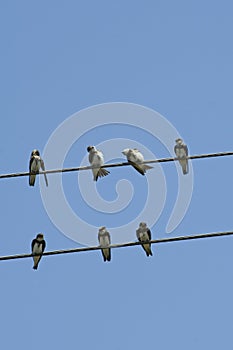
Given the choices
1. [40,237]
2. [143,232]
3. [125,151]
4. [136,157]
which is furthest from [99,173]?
[40,237]

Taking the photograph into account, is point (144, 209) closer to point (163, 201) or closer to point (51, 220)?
point (163, 201)

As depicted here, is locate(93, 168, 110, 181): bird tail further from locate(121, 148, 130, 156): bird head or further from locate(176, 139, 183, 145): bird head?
locate(176, 139, 183, 145): bird head

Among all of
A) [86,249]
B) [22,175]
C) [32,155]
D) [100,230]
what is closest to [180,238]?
[86,249]

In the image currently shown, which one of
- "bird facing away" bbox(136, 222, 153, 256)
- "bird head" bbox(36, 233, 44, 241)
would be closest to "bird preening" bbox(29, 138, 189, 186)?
"bird head" bbox(36, 233, 44, 241)

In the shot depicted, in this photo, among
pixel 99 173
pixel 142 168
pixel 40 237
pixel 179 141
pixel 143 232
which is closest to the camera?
pixel 142 168

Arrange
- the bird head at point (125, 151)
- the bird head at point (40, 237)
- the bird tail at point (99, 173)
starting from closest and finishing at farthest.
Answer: the bird tail at point (99, 173) → the bird head at point (125, 151) → the bird head at point (40, 237)

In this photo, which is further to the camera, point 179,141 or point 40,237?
point 179,141

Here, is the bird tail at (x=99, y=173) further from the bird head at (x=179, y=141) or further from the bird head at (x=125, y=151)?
the bird head at (x=179, y=141)

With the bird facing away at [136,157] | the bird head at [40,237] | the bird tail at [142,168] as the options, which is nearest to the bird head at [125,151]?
the bird facing away at [136,157]

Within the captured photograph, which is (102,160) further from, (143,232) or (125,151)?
(143,232)

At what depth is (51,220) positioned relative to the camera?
531 inches

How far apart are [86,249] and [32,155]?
18.6ft

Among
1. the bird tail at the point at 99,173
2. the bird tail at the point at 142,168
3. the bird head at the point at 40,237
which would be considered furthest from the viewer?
the bird head at the point at 40,237

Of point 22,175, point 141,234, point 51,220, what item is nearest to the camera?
point 22,175
